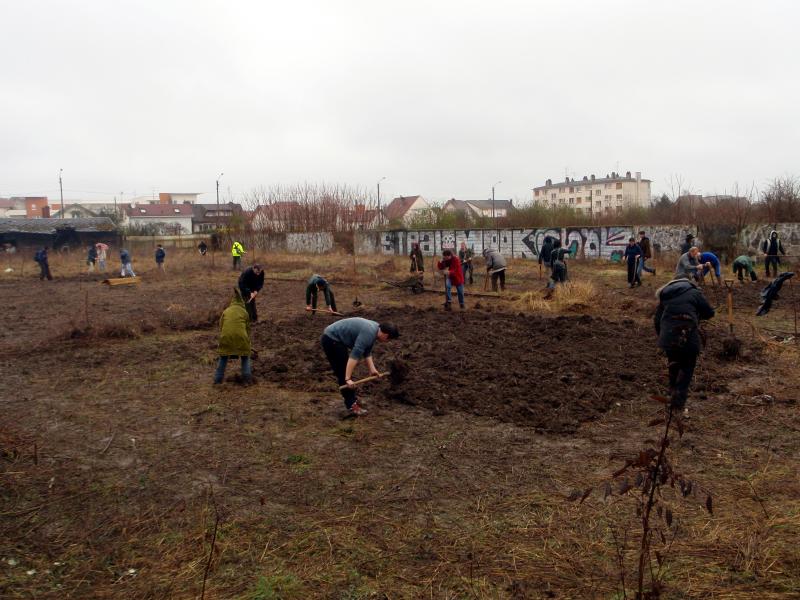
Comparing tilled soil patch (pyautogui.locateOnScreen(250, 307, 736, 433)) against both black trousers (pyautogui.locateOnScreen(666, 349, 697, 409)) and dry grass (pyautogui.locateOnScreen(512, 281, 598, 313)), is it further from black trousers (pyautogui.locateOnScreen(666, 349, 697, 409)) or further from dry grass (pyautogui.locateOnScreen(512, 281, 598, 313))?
dry grass (pyautogui.locateOnScreen(512, 281, 598, 313))

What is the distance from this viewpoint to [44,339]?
11969 millimetres

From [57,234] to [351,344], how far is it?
4273 centimetres

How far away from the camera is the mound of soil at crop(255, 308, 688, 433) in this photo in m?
7.04

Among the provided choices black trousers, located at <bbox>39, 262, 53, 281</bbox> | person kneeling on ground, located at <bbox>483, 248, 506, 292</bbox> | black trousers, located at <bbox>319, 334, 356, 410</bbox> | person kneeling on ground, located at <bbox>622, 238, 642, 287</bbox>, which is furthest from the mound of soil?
black trousers, located at <bbox>39, 262, 53, 281</bbox>

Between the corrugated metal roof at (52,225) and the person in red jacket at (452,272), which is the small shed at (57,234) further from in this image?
the person in red jacket at (452,272)

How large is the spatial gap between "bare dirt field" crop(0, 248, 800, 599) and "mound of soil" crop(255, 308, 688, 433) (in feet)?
0.16

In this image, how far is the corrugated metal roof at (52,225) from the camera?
140ft

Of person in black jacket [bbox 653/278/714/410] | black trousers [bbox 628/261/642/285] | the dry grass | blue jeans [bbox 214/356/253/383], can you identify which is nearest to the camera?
person in black jacket [bbox 653/278/714/410]

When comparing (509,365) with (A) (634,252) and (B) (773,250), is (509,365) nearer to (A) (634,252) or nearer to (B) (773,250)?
(A) (634,252)

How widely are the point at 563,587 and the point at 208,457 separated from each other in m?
3.42

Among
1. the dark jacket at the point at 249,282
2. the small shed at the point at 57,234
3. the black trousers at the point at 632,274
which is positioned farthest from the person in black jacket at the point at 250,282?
Answer: the small shed at the point at 57,234

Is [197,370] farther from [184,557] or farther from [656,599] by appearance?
[656,599]

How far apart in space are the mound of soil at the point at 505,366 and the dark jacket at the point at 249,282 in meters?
0.86

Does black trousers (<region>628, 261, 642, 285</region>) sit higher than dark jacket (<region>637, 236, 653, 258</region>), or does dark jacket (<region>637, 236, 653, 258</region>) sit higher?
dark jacket (<region>637, 236, 653, 258</region>)
